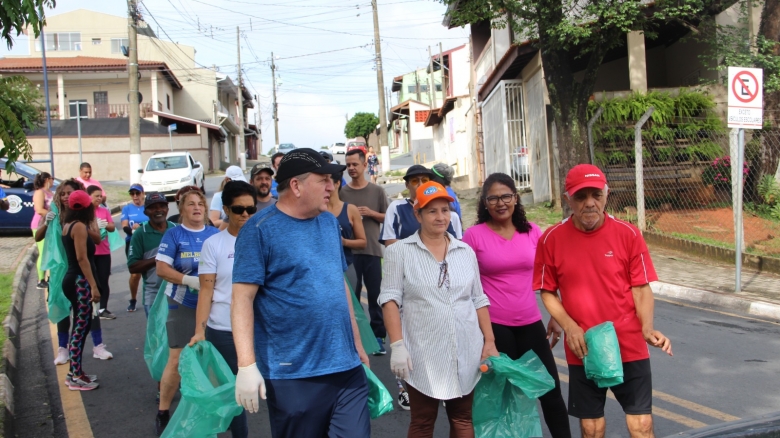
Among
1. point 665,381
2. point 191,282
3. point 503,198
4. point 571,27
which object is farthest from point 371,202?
point 571,27

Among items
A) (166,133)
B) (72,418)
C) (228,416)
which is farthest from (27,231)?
(166,133)

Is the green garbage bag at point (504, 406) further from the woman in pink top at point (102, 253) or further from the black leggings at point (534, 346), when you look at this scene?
the woman in pink top at point (102, 253)

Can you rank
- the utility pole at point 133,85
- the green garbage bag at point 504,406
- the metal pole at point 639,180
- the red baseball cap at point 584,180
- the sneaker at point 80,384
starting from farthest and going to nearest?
1. the utility pole at point 133,85
2. the metal pole at point 639,180
3. the sneaker at point 80,384
4. the green garbage bag at point 504,406
5. the red baseball cap at point 584,180

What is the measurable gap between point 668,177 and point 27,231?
45.1ft

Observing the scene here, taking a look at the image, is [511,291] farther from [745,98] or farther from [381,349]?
[745,98]

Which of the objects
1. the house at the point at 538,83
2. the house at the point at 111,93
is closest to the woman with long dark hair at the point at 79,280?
the house at the point at 538,83

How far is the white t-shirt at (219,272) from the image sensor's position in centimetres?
452

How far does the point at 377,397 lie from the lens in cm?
352

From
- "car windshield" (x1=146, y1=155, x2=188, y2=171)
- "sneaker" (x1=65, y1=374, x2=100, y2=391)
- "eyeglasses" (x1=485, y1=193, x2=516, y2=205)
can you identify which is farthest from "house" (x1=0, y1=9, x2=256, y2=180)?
"eyeglasses" (x1=485, y1=193, x2=516, y2=205)

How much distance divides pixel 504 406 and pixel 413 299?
0.80 meters

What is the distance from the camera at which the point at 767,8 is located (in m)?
13.5

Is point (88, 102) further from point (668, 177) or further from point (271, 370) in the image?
point (271, 370)

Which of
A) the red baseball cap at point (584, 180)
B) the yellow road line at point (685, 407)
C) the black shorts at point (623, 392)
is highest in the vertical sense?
the red baseball cap at point (584, 180)

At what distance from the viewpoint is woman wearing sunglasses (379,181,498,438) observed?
3.78 meters
